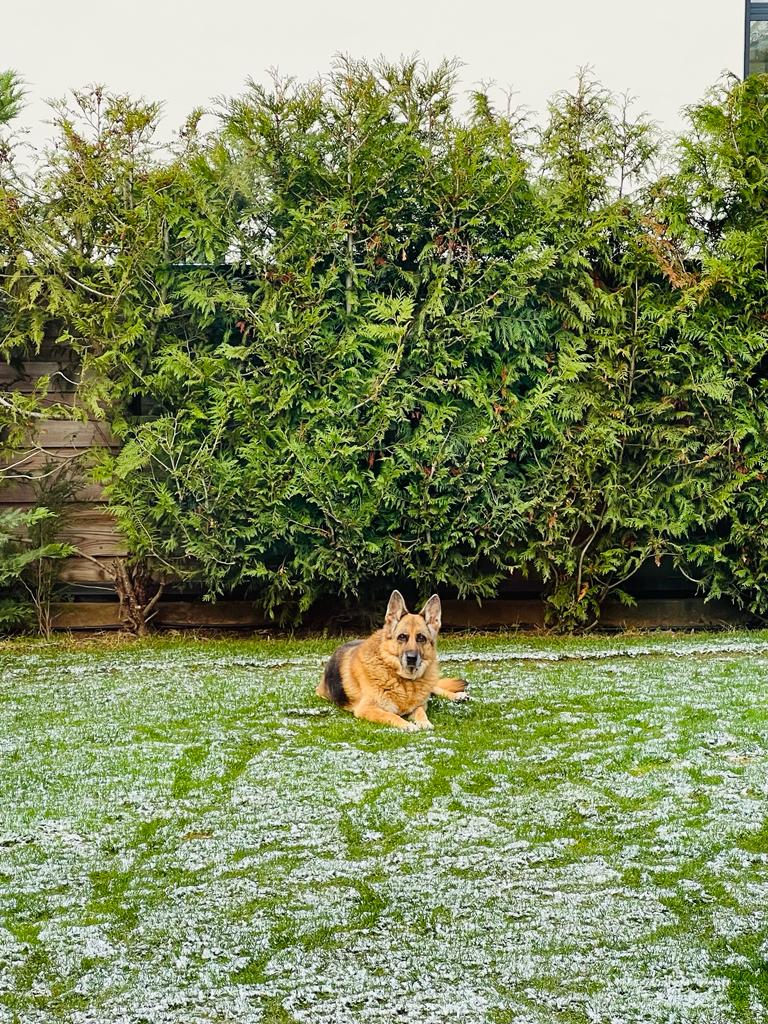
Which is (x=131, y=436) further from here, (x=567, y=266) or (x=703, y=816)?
(x=703, y=816)

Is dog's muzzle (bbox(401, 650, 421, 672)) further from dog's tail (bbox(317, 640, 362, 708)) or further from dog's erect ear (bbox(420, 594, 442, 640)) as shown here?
dog's tail (bbox(317, 640, 362, 708))

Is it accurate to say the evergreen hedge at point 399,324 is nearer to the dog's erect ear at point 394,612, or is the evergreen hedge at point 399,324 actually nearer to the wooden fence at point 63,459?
the wooden fence at point 63,459

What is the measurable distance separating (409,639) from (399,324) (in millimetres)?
3952

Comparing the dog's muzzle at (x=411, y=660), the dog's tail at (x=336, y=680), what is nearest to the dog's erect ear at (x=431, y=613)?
the dog's muzzle at (x=411, y=660)

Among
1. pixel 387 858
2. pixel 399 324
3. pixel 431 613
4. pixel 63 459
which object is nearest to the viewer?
pixel 387 858

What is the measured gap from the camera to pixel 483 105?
9.61 meters

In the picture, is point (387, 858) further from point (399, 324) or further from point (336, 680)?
point (399, 324)

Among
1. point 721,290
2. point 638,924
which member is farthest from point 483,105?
point 638,924

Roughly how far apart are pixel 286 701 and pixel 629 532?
422cm

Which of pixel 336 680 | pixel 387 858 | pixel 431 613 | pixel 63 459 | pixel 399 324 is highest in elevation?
pixel 399 324

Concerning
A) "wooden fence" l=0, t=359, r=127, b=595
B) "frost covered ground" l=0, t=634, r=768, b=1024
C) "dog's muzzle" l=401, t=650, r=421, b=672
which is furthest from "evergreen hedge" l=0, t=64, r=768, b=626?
"dog's muzzle" l=401, t=650, r=421, b=672

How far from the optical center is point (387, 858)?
4.29 meters

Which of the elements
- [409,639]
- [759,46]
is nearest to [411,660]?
[409,639]

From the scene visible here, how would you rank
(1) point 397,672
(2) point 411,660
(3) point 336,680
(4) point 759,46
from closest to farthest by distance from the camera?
(2) point 411,660 → (1) point 397,672 → (3) point 336,680 → (4) point 759,46
